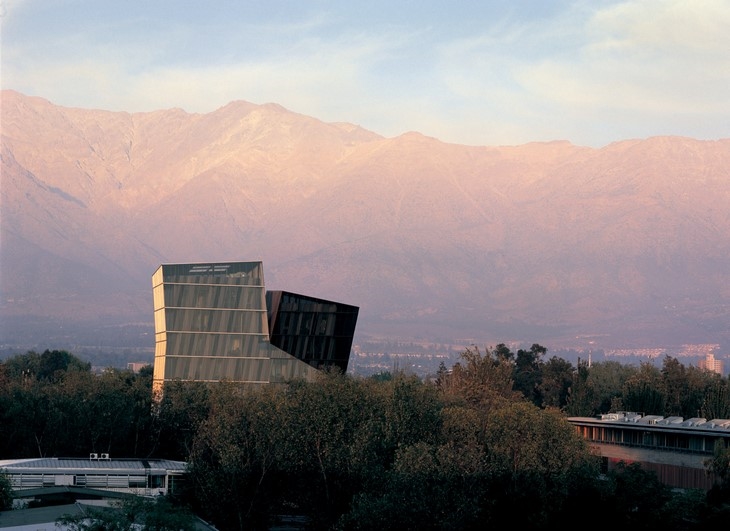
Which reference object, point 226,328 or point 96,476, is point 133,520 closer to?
point 96,476

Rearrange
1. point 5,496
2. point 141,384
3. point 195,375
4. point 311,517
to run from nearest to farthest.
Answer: point 5,496
point 311,517
point 195,375
point 141,384

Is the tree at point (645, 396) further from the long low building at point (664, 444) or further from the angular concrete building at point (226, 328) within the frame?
the angular concrete building at point (226, 328)

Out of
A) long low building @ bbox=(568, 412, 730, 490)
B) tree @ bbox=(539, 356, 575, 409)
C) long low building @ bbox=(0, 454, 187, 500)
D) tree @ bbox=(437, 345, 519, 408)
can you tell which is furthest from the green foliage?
tree @ bbox=(539, 356, 575, 409)

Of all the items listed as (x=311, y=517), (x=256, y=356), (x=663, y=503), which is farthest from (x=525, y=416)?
(x=256, y=356)

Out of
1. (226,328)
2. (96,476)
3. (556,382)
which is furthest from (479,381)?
(96,476)

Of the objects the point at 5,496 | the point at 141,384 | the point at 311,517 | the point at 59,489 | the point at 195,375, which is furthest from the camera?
the point at 141,384

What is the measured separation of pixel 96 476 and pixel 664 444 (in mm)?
50823

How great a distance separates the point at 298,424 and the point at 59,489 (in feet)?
58.0

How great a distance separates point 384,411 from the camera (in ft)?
286

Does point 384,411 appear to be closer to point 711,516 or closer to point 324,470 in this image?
point 324,470

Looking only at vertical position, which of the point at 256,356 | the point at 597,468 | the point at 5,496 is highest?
the point at 256,356

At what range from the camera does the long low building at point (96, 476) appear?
84125 millimetres

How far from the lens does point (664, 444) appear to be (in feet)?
359

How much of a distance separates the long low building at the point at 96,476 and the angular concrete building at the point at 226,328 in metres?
→ 25.2
